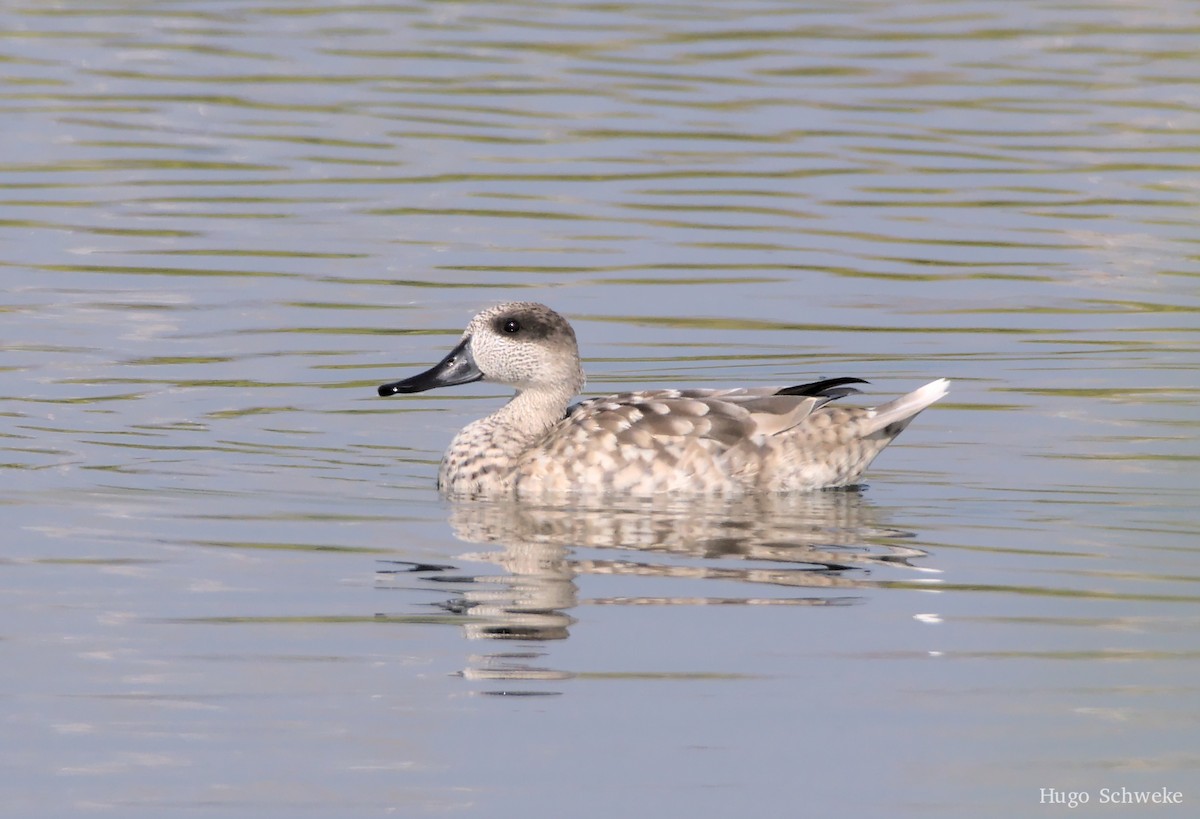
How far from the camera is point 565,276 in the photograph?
15852 mm

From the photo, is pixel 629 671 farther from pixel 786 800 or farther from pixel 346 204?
pixel 346 204

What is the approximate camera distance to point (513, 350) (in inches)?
447

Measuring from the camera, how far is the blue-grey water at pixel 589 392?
6.92m

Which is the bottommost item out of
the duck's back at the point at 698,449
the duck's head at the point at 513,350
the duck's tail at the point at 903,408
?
the duck's back at the point at 698,449

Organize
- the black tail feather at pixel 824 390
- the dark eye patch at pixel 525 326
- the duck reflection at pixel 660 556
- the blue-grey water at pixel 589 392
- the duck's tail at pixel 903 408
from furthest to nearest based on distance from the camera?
the dark eye patch at pixel 525 326 < the duck's tail at pixel 903 408 < the black tail feather at pixel 824 390 < the duck reflection at pixel 660 556 < the blue-grey water at pixel 589 392

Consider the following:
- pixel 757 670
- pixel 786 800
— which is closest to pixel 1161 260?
pixel 757 670

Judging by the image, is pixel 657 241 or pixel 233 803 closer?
pixel 233 803

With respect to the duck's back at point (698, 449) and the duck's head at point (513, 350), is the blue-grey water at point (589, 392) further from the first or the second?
the duck's head at point (513, 350)

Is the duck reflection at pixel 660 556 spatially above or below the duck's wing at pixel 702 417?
below

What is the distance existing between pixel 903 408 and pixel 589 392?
8.79ft

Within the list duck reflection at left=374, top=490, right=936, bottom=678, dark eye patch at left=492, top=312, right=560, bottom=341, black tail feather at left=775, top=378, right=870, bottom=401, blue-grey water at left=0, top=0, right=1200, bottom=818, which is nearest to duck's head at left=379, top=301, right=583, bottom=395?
dark eye patch at left=492, top=312, right=560, bottom=341

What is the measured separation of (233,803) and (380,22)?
21197 millimetres

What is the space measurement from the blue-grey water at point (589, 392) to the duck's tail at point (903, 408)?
291 millimetres

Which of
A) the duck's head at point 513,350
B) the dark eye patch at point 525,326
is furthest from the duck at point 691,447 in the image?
the dark eye patch at point 525,326
